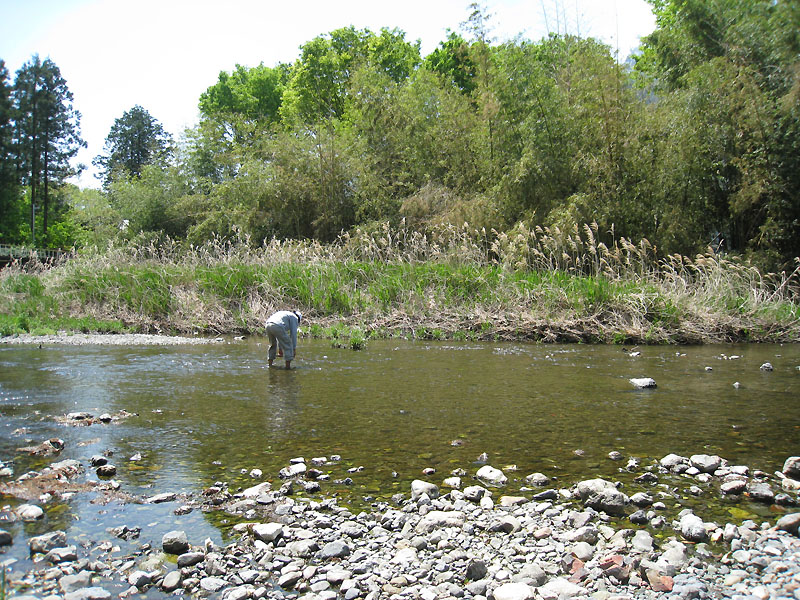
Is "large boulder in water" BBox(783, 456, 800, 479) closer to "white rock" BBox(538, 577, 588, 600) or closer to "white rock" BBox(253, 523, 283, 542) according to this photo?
"white rock" BBox(538, 577, 588, 600)

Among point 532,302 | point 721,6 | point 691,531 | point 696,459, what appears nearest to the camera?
point 691,531

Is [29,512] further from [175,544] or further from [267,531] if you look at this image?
[267,531]

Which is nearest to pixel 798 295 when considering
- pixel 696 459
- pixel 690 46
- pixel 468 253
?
pixel 468 253

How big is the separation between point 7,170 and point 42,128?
480cm

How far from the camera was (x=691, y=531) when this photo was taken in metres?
3.61

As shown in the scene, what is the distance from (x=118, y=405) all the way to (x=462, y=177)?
645 inches

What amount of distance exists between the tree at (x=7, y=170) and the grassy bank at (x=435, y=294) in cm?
3631

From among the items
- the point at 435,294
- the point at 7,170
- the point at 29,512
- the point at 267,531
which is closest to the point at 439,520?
the point at 267,531

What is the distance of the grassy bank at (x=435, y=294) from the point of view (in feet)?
44.0

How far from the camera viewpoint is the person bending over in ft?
31.4

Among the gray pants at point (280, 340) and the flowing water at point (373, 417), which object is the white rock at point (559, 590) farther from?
the gray pants at point (280, 340)

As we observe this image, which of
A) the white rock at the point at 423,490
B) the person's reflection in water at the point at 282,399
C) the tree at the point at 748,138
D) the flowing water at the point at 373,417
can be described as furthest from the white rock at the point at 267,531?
the tree at the point at 748,138

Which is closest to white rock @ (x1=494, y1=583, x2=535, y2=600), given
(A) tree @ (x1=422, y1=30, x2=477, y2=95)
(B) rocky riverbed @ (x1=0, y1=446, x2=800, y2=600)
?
(B) rocky riverbed @ (x1=0, y1=446, x2=800, y2=600)

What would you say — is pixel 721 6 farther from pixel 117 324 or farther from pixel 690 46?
pixel 117 324
